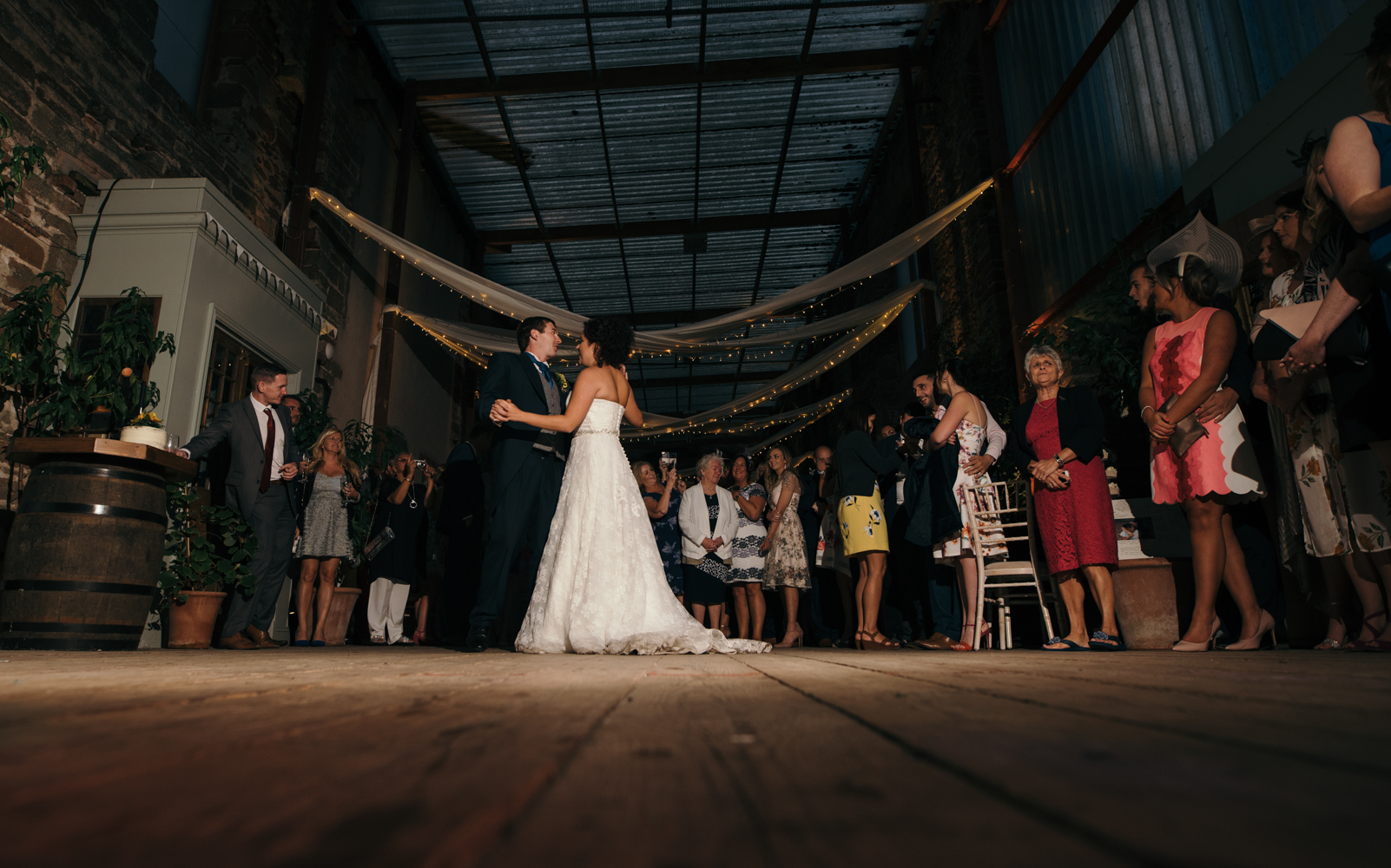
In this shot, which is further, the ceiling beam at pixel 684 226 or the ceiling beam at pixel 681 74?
the ceiling beam at pixel 684 226

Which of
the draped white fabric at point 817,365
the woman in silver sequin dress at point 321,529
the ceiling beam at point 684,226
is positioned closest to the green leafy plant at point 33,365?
the woman in silver sequin dress at point 321,529

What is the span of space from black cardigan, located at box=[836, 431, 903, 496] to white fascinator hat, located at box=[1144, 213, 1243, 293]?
4.98ft

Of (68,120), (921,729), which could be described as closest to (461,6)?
(68,120)

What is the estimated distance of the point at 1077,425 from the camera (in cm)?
299

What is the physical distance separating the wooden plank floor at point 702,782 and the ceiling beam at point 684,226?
9443mm

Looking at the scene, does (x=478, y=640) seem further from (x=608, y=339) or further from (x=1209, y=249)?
(x=1209, y=249)

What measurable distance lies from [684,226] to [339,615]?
6.50m

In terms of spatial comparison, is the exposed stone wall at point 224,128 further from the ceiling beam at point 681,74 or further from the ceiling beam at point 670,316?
the ceiling beam at point 670,316

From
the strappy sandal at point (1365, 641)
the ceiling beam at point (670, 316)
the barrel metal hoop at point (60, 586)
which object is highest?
the ceiling beam at point (670, 316)

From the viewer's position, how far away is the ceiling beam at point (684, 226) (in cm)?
962

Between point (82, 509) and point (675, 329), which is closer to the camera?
point (82, 509)

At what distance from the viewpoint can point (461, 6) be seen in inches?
265

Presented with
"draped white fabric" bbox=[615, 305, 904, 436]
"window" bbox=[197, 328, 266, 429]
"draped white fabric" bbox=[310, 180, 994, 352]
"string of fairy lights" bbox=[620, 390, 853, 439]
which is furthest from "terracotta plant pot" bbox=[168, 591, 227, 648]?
"string of fairy lights" bbox=[620, 390, 853, 439]

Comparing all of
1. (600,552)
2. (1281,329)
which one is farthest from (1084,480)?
(600,552)
